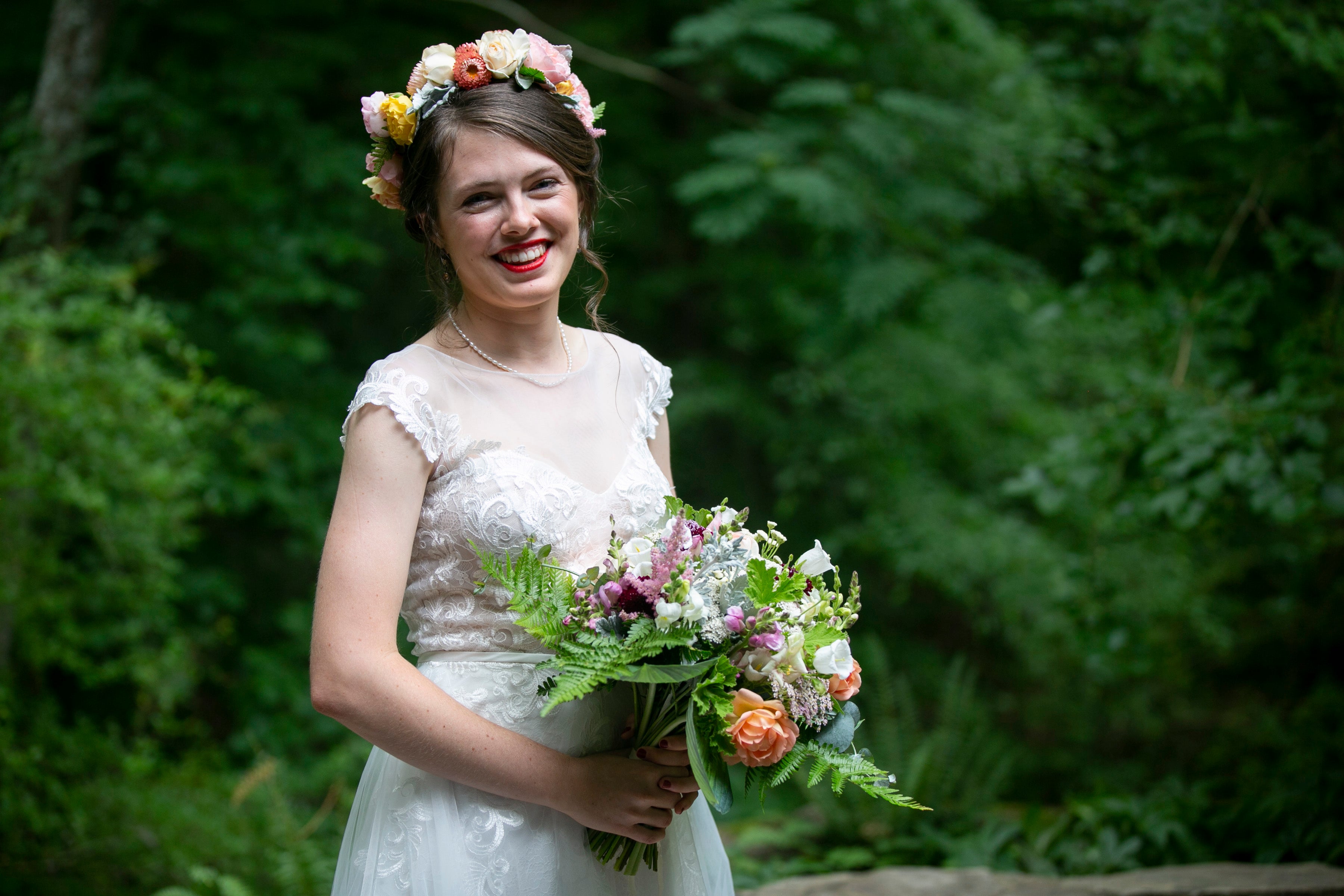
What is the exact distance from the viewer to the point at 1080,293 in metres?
3.96

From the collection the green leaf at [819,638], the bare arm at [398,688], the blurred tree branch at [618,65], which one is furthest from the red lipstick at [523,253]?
the blurred tree branch at [618,65]

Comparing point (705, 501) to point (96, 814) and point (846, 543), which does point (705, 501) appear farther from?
point (96, 814)

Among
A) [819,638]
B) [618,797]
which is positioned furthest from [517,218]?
[618,797]

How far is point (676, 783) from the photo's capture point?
1758 mm

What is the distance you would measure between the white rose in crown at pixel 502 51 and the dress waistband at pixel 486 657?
3.67ft

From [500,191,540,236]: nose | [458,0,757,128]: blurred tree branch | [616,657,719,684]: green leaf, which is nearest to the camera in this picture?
[616,657,719,684]: green leaf

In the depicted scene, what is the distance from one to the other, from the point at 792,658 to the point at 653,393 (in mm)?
863

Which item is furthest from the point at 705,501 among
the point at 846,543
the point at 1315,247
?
the point at 1315,247

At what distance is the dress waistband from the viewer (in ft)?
6.09

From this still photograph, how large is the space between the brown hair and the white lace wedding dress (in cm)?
24

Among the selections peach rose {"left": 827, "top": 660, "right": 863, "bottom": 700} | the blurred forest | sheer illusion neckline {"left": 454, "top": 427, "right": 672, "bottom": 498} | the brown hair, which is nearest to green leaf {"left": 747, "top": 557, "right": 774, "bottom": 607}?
peach rose {"left": 827, "top": 660, "right": 863, "bottom": 700}

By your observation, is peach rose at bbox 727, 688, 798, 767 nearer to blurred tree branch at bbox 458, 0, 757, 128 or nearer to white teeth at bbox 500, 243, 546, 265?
white teeth at bbox 500, 243, 546, 265

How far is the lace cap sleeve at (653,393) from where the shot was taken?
225cm

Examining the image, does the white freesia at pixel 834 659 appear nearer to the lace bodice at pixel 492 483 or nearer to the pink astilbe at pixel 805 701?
the pink astilbe at pixel 805 701
